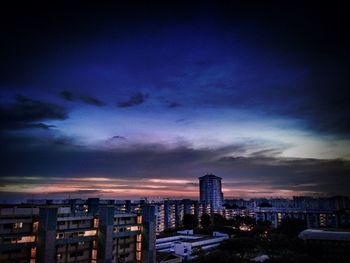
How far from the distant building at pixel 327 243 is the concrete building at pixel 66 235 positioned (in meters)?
23.2

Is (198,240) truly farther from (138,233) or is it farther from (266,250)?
(138,233)

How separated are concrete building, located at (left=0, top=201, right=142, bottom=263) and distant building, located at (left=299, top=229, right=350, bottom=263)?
2323 cm

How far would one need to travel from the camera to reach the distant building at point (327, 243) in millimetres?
39812

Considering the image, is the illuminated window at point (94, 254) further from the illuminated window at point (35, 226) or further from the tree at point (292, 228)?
the tree at point (292, 228)

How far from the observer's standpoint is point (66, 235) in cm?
2823

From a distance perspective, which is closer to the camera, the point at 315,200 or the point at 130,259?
the point at 130,259

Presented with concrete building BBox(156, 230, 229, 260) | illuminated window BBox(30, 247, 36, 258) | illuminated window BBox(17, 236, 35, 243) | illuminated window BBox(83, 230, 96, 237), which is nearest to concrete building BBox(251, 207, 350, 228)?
concrete building BBox(156, 230, 229, 260)

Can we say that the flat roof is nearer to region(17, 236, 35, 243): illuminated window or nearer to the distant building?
the distant building

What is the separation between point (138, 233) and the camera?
1372 inches

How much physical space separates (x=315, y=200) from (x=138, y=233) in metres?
142

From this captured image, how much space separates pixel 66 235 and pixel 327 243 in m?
38.7

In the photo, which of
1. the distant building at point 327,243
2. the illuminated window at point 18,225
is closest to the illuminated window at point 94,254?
the illuminated window at point 18,225

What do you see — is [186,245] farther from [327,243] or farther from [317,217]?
[317,217]

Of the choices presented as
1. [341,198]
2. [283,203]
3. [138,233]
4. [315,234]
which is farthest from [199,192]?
[138,233]
